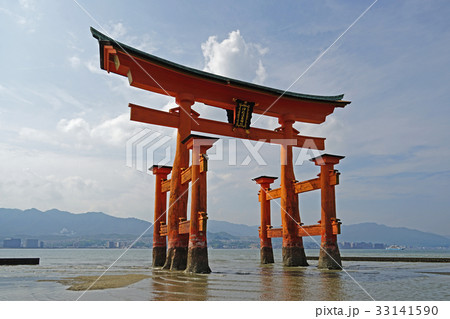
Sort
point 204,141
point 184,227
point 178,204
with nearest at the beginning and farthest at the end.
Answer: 1. point 204,141
2. point 184,227
3. point 178,204

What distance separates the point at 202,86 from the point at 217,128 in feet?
6.55

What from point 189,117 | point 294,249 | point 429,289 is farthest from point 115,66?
point 429,289

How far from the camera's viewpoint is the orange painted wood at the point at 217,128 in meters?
14.7

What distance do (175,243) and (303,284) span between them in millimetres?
6012

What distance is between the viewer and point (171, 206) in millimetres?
14969

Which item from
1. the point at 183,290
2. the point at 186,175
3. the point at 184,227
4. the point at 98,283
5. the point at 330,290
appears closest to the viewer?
the point at 183,290

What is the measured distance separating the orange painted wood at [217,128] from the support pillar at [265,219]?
2.81 m

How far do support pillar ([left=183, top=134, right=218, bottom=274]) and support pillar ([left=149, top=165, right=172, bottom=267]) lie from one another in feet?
16.2

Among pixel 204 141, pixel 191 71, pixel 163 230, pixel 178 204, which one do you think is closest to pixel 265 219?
pixel 163 230

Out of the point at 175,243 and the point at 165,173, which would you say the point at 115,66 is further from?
the point at 175,243

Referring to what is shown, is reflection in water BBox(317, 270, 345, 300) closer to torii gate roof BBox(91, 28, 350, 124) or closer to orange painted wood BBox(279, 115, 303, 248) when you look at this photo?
orange painted wood BBox(279, 115, 303, 248)

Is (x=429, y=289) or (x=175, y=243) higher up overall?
(x=175, y=243)

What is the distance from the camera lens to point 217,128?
17000 mm

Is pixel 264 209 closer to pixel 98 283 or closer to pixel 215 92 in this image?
pixel 215 92
